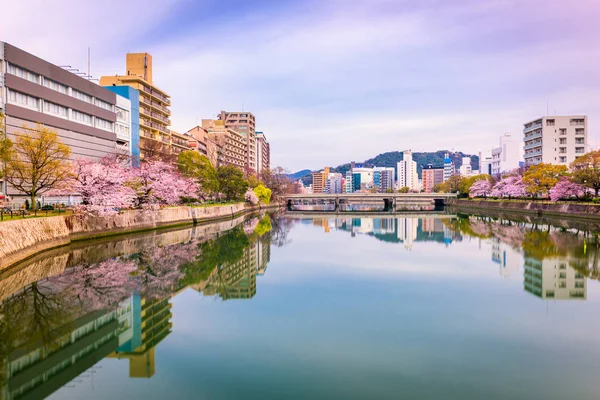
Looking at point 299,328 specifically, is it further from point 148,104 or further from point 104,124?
point 148,104

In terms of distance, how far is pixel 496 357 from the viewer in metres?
7.93

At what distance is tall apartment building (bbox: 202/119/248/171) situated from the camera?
77125mm

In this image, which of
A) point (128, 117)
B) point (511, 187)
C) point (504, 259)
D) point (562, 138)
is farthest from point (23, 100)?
point (562, 138)

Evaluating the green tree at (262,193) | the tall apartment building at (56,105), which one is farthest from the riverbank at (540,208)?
the tall apartment building at (56,105)

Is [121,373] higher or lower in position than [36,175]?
lower

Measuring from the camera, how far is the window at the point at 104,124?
36.1 m

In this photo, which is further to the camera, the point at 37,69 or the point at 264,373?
the point at 37,69

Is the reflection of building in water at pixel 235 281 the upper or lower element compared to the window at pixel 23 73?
lower

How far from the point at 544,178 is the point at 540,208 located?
347 centimetres

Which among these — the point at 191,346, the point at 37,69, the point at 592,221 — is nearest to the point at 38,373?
the point at 191,346

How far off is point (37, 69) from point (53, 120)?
3472mm

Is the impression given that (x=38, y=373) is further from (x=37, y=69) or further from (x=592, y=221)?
(x=592, y=221)

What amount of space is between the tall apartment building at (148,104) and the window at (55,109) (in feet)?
35.2

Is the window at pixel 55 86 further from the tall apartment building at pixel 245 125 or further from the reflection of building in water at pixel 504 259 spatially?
the tall apartment building at pixel 245 125
